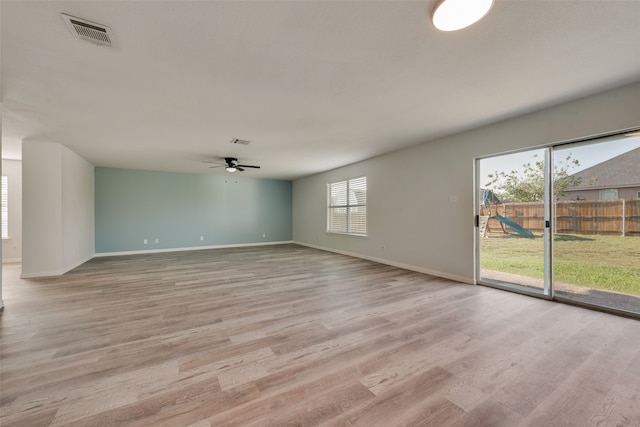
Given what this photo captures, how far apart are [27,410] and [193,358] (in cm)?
87

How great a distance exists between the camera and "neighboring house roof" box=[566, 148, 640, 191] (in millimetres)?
2740

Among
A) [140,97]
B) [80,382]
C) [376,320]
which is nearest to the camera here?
[80,382]

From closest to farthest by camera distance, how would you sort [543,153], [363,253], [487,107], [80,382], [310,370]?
[80,382], [310,370], [487,107], [543,153], [363,253]

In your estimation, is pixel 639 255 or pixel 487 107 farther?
pixel 487 107

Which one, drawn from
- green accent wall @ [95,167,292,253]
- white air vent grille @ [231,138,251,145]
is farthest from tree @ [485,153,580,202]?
green accent wall @ [95,167,292,253]

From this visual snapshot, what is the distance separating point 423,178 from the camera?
475 centimetres

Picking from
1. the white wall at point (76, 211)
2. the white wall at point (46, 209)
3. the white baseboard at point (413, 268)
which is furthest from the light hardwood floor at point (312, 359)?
the white wall at point (76, 211)

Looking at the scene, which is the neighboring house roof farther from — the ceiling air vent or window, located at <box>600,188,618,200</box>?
the ceiling air vent

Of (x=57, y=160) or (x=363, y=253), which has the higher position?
(x=57, y=160)

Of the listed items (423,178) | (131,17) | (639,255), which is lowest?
(639,255)

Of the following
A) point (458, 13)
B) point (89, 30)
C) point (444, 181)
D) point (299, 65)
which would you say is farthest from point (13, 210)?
point (444, 181)

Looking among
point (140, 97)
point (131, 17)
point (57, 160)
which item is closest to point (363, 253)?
point (140, 97)

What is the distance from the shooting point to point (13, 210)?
579 centimetres

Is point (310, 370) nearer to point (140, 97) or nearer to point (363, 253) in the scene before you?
point (140, 97)
